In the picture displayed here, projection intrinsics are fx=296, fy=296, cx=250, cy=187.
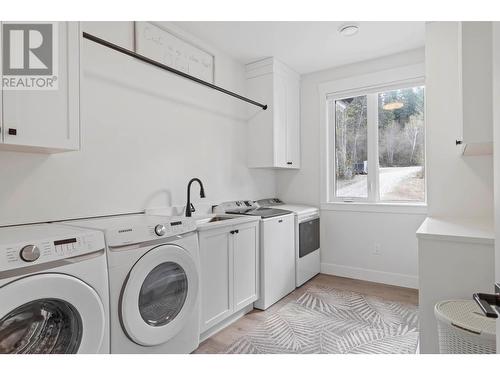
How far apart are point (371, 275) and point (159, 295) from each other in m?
2.58

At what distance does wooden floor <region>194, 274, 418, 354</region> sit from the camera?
2.13 meters

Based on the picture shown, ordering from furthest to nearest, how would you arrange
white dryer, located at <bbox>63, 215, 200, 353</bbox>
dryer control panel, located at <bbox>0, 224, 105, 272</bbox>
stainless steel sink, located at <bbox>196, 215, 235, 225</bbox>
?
stainless steel sink, located at <bbox>196, 215, 235, 225</bbox>
white dryer, located at <bbox>63, 215, 200, 353</bbox>
dryer control panel, located at <bbox>0, 224, 105, 272</bbox>

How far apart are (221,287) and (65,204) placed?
122 cm

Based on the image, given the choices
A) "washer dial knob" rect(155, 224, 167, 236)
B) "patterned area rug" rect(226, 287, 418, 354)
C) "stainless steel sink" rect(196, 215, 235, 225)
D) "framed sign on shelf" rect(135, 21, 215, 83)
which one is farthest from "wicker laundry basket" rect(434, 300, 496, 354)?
"framed sign on shelf" rect(135, 21, 215, 83)

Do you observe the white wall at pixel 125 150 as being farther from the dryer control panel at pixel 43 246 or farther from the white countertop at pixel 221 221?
the dryer control panel at pixel 43 246

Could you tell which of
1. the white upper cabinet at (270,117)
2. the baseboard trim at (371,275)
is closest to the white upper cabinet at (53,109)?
the white upper cabinet at (270,117)

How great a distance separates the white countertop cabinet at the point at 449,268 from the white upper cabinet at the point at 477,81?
50cm

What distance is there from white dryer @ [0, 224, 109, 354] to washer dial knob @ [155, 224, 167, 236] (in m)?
0.32

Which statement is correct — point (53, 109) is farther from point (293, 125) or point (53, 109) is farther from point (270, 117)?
point (293, 125)

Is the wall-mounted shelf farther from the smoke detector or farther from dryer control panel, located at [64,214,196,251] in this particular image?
dryer control panel, located at [64,214,196,251]

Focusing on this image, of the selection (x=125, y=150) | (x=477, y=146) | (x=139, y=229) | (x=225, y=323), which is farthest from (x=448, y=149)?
(x=125, y=150)

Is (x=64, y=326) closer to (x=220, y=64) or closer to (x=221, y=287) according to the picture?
(x=221, y=287)

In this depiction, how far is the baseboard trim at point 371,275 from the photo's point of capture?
3213mm
